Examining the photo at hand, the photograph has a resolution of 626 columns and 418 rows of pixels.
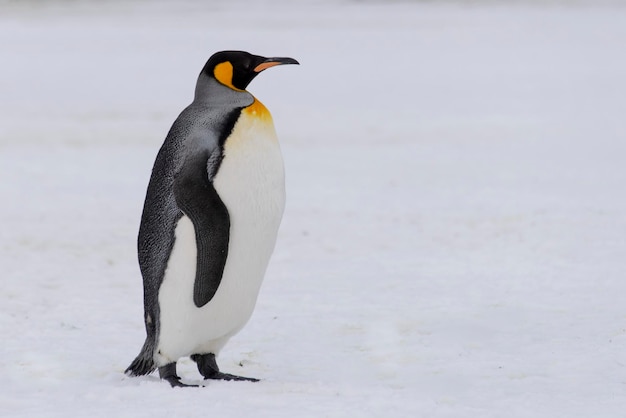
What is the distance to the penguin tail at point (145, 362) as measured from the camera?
3.35 metres

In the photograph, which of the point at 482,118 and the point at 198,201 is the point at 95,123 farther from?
the point at 198,201

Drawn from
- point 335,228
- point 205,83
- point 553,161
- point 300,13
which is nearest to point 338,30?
point 300,13

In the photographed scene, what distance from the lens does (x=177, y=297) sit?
10.6ft

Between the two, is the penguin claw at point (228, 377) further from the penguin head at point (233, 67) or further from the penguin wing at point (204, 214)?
the penguin head at point (233, 67)

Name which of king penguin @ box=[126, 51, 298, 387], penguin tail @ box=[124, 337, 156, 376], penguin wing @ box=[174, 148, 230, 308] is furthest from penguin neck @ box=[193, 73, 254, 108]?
penguin tail @ box=[124, 337, 156, 376]

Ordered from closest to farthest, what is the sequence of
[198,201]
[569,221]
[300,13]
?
1. [198,201]
2. [569,221]
3. [300,13]

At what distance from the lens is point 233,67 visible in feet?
10.8

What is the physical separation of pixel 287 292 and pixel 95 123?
7750 millimetres

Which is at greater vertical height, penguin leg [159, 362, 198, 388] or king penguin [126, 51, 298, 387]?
king penguin [126, 51, 298, 387]

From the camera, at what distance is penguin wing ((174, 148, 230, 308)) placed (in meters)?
3.08

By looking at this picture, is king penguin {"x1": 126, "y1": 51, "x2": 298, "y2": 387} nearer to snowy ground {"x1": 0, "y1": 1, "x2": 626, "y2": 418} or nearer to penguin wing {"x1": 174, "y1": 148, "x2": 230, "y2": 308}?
penguin wing {"x1": 174, "y1": 148, "x2": 230, "y2": 308}

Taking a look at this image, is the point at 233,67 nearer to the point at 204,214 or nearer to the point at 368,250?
the point at 204,214

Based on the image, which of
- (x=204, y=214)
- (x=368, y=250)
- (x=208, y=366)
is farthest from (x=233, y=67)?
(x=368, y=250)

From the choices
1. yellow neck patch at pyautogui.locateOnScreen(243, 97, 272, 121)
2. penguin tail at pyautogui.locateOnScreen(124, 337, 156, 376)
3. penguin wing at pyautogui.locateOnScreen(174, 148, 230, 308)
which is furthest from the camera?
penguin tail at pyautogui.locateOnScreen(124, 337, 156, 376)
